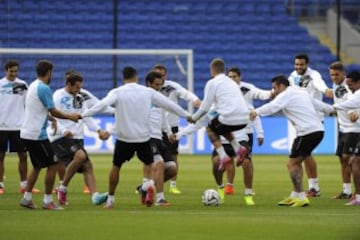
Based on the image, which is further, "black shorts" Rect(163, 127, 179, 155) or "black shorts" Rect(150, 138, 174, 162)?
"black shorts" Rect(163, 127, 179, 155)

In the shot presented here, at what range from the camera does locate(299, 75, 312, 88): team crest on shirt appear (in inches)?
839

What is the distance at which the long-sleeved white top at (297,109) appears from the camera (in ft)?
58.7

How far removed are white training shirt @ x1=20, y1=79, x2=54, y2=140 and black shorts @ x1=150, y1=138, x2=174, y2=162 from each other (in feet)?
6.68

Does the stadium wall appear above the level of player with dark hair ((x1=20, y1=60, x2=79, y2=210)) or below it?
above

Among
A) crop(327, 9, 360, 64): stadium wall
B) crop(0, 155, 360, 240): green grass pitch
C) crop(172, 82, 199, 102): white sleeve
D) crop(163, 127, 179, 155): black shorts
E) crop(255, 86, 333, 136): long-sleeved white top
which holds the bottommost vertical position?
crop(0, 155, 360, 240): green grass pitch

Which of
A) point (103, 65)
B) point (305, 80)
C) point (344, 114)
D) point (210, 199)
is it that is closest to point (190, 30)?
point (103, 65)

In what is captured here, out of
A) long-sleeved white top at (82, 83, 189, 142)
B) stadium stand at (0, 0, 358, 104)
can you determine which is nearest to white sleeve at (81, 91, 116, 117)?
long-sleeved white top at (82, 83, 189, 142)

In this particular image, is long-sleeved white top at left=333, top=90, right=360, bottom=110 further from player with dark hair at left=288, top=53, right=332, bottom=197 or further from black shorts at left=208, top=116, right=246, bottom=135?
player with dark hair at left=288, top=53, right=332, bottom=197

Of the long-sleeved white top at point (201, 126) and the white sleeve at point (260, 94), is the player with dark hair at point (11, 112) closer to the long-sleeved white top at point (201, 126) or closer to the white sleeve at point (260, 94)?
the long-sleeved white top at point (201, 126)

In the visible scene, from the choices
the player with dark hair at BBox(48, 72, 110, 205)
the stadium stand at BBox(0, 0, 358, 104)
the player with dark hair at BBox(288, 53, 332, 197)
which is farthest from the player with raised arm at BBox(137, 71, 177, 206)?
the stadium stand at BBox(0, 0, 358, 104)

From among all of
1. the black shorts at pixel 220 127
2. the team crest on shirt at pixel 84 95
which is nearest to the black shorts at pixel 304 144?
the black shorts at pixel 220 127

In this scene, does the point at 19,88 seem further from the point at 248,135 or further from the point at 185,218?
the point at 185,218

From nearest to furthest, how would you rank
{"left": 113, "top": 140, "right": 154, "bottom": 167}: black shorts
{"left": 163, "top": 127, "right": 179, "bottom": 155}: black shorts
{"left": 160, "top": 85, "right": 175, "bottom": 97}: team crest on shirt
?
1. {"left": 113, "top": 140, "right": 154, "bottom": 167}: black shorts
2. {"left": 163, "top": 127, "right": 179, "bottom": 155}: black shorts
3. {"left": 160, "top": 85, "right": 175, "bottom": 97}: team crest on shirt

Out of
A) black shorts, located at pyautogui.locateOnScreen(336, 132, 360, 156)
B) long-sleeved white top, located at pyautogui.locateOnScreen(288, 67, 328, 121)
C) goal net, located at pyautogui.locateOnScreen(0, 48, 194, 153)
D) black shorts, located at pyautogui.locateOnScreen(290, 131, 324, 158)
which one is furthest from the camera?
goal net, located at pyautogui.locateOnScreen(0, 48, 194, 153)
